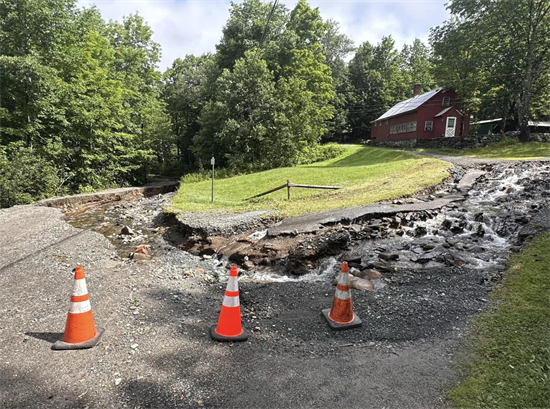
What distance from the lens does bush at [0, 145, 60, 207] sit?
13.4 meters

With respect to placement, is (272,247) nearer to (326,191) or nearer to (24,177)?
(326,191)

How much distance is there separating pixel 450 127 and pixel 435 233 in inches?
1116

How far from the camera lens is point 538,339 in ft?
10.6

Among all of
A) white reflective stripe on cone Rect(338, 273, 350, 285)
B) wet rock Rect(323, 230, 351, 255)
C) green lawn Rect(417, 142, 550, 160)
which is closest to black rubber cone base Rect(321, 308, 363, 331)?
white reflective stripe on cone Rect(338, 273, 350, 285)

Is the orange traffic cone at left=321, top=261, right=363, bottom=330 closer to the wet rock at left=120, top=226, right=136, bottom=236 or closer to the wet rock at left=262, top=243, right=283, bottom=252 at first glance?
the wet rock at left=262, top=243, right=283, bottom=252

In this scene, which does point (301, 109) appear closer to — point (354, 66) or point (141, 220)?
point (141, 220)

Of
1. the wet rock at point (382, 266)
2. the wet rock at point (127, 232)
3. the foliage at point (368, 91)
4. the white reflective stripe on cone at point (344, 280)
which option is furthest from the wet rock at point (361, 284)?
the foliage at point (368, 91)

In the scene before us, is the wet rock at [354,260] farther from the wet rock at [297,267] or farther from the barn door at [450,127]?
the barn door at [450,127]

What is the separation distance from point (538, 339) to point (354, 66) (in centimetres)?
5501

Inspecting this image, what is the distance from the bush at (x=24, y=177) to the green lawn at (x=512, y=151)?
25252 millimetres

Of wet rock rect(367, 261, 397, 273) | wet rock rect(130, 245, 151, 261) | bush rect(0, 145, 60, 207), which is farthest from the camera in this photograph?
bush rect(0, 145, 60, 207)

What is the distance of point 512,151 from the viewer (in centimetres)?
2030

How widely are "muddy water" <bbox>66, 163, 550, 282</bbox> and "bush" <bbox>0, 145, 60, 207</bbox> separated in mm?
2829

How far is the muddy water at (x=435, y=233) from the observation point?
627 cm
